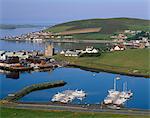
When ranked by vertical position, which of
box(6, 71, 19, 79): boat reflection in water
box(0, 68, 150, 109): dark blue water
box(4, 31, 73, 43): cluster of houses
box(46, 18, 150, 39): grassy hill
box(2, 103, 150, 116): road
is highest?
box(46, 18, 150, 39): grassy hill

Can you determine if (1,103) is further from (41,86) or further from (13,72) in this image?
(13,72)

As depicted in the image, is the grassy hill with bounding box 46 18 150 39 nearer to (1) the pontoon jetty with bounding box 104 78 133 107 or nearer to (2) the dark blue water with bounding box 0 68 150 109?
(2) the dark blue water with bounding box 0 68 150 109

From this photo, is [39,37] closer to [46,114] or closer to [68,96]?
[68,96]

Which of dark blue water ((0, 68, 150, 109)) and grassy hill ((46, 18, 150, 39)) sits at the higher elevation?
grassy hill ((46, 18, 150, 39))

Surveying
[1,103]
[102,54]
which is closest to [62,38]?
[102,54]

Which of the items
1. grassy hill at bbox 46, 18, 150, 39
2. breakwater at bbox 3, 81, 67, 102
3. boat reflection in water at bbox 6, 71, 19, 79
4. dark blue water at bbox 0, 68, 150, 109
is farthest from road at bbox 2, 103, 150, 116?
grassy hill at bbox 46, 18, 150, 39

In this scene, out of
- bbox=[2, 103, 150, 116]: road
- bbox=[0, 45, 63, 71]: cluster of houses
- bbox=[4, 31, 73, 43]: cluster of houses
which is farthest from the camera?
bbox=[4, 31, 73, 43]: cluster of houses

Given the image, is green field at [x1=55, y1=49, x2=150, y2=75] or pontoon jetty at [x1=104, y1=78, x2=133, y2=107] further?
green field at [x1=55, y1=49, x2=150, y2=75]
